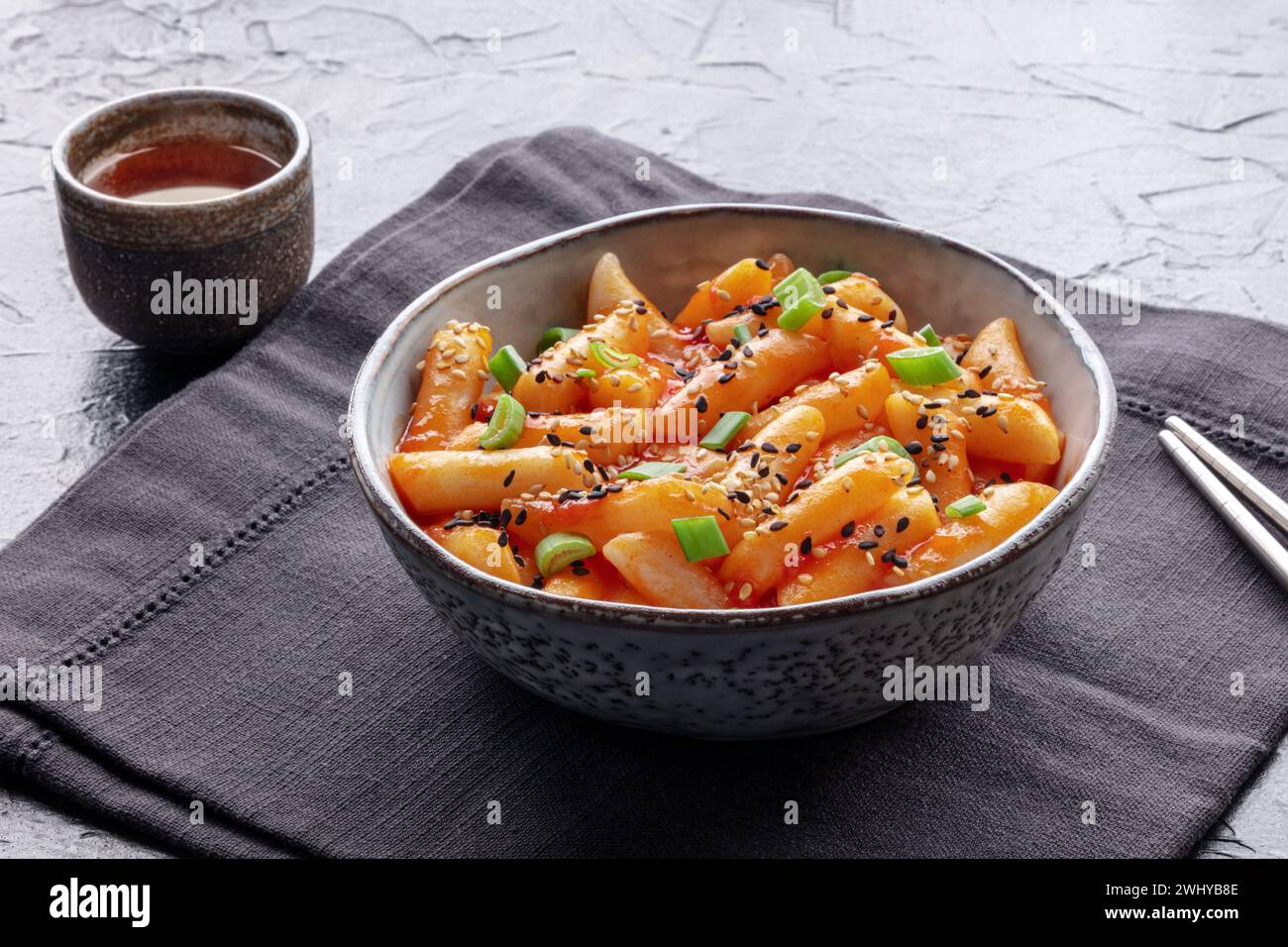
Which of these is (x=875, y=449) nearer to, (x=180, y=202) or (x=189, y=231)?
(x=189, y=231)

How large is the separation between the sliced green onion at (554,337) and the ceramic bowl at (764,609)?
0.14 ft

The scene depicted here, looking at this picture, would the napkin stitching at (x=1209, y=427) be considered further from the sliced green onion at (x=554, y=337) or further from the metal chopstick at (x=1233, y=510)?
the sliced green onion at (x=554, y=337)

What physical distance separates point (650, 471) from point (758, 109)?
1865 mm

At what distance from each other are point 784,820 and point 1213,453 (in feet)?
3.22

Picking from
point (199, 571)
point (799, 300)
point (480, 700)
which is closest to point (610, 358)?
point (799, 300)

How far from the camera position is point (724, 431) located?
1882mm

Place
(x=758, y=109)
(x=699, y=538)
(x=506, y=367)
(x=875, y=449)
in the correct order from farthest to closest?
(x=758, y=109)
(x=506, y=367)
(x=875, y=449)
(x=699, y=538)

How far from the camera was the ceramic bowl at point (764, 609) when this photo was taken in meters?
1.53

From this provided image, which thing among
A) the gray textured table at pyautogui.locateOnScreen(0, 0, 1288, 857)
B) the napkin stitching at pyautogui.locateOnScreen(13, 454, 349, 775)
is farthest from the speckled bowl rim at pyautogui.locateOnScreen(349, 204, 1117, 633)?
the gray textured table at pyautogui.locateOnScreen(0, 0, 1288, 857)

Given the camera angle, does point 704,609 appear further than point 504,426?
No

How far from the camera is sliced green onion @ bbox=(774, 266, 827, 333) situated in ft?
6.47

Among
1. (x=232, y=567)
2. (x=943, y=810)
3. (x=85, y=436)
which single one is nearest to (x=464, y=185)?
(x=85, y=436)

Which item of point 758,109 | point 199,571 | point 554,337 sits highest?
point 554,337

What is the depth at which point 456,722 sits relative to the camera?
73.6 inches
